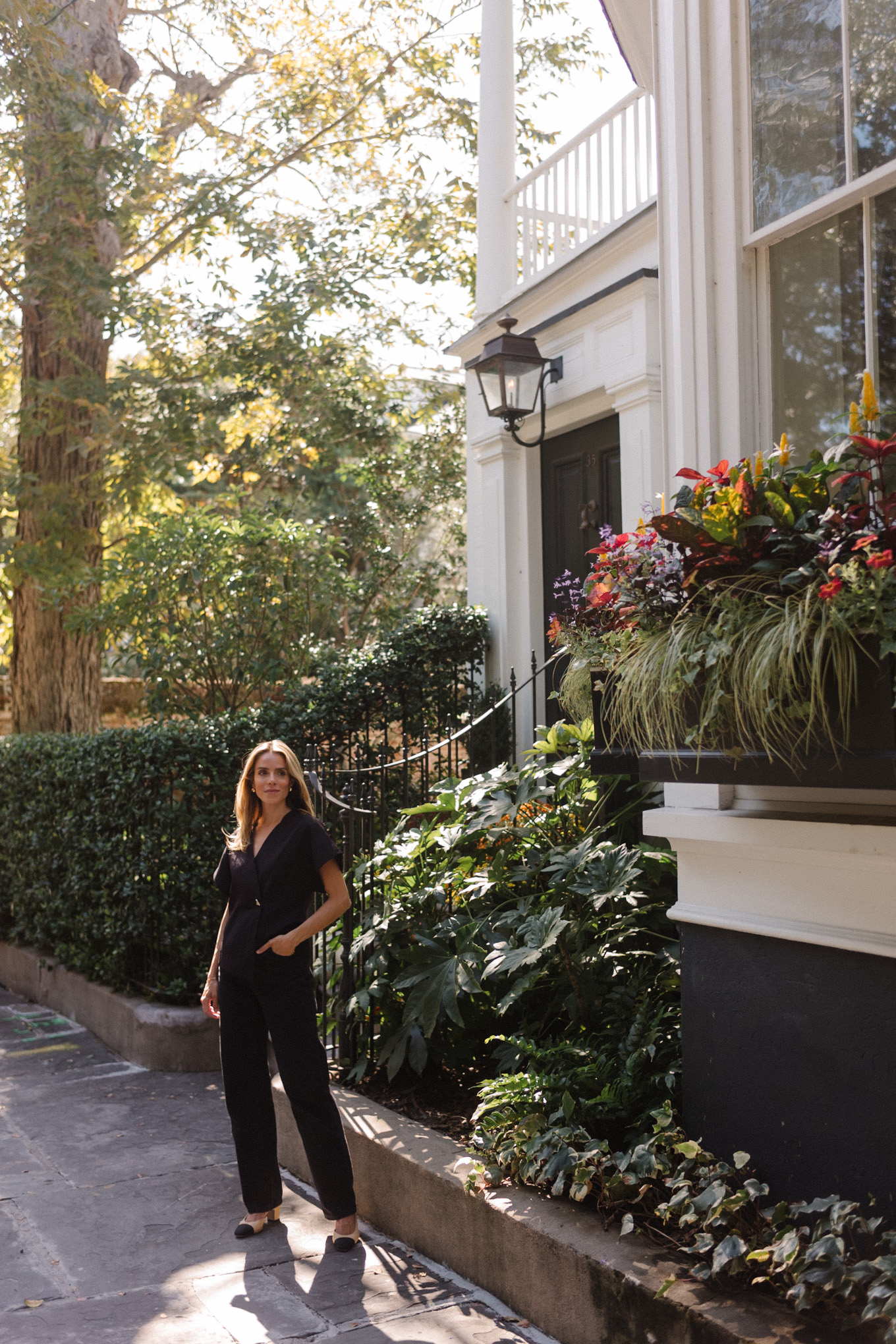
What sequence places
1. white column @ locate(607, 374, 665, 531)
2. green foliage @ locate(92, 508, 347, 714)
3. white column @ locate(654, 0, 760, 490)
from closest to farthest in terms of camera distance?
white column @ locate(654, 0, 760, 490), white column @ locate(607, 374, 665, 531), green foliage @ locate(92, 508, 347, 714)

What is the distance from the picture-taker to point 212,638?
8852 mm

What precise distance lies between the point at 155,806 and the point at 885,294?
4824 mm

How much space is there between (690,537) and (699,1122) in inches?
68.6

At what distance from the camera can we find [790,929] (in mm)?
3020

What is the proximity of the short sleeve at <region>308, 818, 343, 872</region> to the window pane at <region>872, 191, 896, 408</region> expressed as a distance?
2301 millimetres

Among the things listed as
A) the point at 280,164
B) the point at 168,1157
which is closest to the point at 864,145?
the point at 168,1157

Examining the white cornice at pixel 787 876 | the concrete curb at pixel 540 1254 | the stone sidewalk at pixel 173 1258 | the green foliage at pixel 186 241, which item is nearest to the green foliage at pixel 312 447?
the green foliage at pixel 186 241

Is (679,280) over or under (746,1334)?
over

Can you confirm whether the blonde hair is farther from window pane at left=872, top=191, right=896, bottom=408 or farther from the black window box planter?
window pane at left=872, top=191, right=896, bottom=408

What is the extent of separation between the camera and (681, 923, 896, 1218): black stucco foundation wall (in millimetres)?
2797

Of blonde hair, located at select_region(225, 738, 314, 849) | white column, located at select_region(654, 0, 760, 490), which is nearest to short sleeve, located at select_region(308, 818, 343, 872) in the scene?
blonde hair, located at select_region(225, 738, 314, 849)

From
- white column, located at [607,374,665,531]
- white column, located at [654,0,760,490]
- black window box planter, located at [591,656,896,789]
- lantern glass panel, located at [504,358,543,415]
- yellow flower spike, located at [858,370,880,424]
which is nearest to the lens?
black window box planter, located at [591,656,896,789]

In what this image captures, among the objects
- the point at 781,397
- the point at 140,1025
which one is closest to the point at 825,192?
the point at 781,397

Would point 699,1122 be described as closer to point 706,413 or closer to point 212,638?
point 706,413
